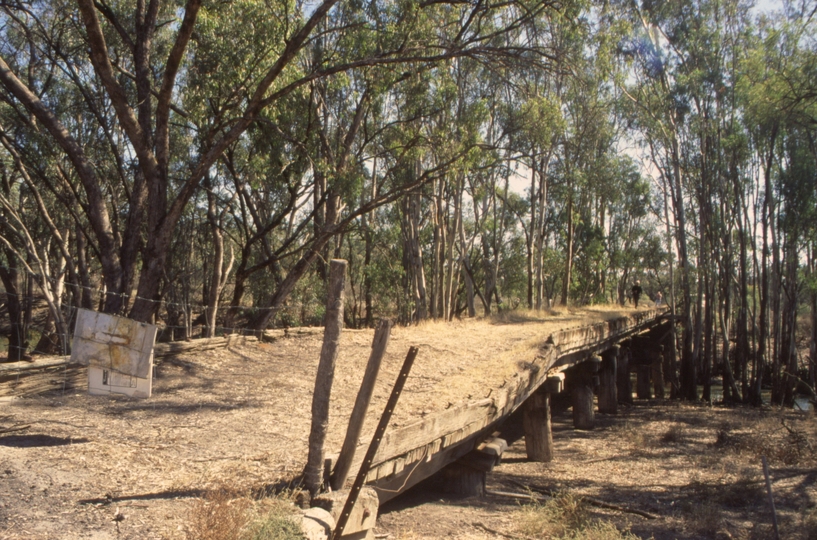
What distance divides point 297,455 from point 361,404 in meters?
1.31

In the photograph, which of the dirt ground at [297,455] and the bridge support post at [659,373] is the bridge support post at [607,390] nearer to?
the dirt ground at [297,455]

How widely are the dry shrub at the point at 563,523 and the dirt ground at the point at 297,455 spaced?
0.22 metres

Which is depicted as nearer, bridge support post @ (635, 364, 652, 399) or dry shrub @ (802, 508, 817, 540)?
dry shrub @ (802, 508, 817, 540)

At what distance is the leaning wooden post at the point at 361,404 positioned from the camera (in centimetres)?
496

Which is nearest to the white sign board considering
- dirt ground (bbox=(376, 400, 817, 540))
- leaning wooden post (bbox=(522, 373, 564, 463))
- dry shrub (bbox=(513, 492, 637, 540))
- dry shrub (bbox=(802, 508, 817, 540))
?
dirt ground (bbox=(376, 400, 817, 540))

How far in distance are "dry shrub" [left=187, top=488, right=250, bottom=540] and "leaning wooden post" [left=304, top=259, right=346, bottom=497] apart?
1.97 feet

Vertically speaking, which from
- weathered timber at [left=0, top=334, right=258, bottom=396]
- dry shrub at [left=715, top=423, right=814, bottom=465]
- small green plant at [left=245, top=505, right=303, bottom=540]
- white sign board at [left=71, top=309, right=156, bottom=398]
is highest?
white sign board at [left=71, top=309, right=156, bottom=398]

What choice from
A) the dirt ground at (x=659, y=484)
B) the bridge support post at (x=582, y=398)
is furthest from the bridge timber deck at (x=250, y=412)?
the bridge support post at (x=582, y=398)

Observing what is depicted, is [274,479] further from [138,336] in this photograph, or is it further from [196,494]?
[138,336]

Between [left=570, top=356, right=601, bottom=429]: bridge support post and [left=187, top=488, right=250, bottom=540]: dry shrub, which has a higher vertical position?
[left=187, top=488, right=250, bottom=540]: dry shrub

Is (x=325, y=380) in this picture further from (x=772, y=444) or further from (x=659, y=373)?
(x=659, y=373)

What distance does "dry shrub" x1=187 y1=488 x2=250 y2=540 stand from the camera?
4.15 metres

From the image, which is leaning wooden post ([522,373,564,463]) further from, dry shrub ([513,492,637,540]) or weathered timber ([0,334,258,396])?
weathered timber ([0,334,258,396])

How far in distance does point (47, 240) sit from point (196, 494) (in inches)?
791
